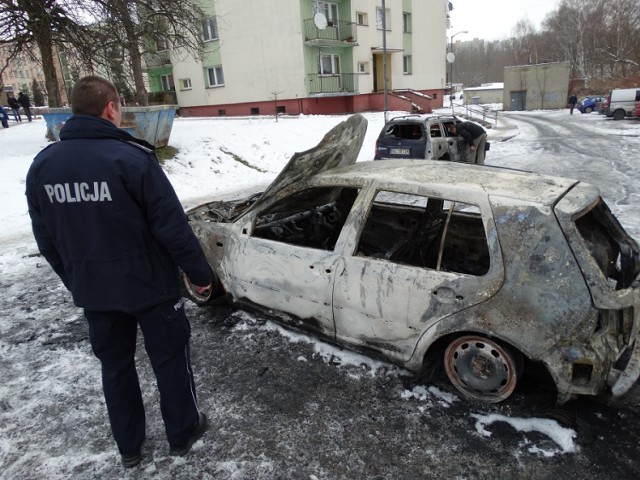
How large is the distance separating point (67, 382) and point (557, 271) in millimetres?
3506

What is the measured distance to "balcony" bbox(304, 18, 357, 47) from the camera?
23.7 m

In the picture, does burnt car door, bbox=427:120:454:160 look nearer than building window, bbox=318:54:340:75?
Yes

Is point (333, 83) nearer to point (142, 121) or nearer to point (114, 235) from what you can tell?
point (142, 121)

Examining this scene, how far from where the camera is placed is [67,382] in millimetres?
3322

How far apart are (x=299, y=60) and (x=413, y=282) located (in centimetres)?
2352

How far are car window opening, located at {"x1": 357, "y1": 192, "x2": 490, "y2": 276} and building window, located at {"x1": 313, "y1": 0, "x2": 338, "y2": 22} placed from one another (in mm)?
23488

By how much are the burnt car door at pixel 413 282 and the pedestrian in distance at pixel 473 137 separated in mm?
7717

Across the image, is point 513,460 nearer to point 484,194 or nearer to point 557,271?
point 557,271

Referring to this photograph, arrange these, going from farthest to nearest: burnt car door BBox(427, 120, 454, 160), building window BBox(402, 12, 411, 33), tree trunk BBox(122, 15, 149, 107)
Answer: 1. building window BBox(402, 12, 411, 33)
2. tree trunk BBox(122, 15, 149, 107)
3. burnt car door BBox(427, 120, 454, 160)

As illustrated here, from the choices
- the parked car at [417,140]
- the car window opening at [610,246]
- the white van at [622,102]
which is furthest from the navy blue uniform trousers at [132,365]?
the white van at [622,102]

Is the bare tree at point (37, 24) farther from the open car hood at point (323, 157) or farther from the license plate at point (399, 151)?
the open car hood at point (323, 157)

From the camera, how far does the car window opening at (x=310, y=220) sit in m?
4.12

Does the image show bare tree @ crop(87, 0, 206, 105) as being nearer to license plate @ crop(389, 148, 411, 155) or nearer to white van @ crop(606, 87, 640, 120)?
license plate @ crop(389, 148, 411, 155)

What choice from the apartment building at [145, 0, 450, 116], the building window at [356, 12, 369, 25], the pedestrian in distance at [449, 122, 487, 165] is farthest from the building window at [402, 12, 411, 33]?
the pedestrian in distance at [449, 122, 487, 165]
